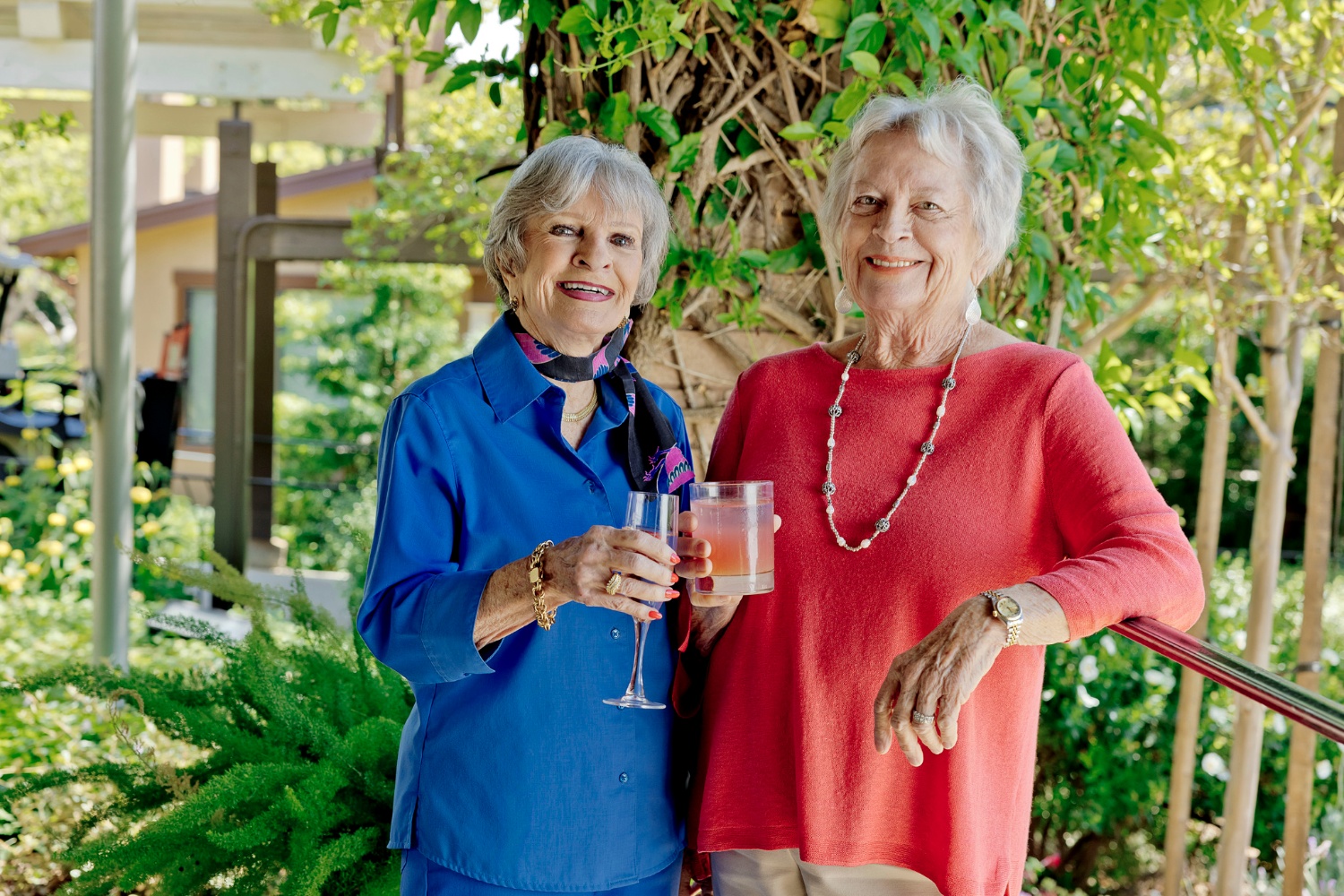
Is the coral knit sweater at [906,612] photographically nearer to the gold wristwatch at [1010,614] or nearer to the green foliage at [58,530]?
the gold wristwatch at [1010,614]

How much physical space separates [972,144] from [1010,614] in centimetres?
74

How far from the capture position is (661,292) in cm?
251

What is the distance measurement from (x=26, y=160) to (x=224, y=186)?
10.6m

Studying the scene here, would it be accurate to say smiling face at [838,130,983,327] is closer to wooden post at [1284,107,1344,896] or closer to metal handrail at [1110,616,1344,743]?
metal handrail at [1110,616,1344,743]

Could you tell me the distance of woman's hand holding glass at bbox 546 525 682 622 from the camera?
1.34 meters

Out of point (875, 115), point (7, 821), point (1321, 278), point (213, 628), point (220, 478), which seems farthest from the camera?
point (220, 478)

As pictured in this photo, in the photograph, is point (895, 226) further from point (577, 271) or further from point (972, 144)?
point (577, 271)

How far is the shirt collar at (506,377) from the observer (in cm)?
164

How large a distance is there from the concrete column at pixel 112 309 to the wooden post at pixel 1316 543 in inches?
145

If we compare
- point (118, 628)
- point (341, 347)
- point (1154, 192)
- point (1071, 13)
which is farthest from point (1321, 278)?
point (341, 347)

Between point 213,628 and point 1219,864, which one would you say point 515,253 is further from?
point 1219,864

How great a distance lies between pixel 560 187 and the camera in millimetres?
1687

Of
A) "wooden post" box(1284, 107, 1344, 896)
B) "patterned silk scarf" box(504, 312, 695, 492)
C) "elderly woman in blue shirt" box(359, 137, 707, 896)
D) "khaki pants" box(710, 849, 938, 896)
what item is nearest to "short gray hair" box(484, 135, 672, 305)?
"elderly woman in blue shirt" box(359, 137, 707, 896)

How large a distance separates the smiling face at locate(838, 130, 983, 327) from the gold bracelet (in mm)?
633
